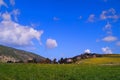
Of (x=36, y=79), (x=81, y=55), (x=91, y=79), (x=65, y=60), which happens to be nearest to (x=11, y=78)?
(x=36, y=79)

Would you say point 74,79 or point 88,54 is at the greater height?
point 88,54

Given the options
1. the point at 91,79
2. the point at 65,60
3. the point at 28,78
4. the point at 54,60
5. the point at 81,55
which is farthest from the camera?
the point at 81,55

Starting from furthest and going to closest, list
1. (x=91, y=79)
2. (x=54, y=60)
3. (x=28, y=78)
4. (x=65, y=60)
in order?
(x=65, y=60), (x=54, y=60), (x=28, y=78), (x=91, y=79)

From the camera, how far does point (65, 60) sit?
128m

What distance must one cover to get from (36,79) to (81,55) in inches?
4037

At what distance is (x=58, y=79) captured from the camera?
4231cm

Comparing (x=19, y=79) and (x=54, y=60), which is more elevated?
(x=54, y=60)

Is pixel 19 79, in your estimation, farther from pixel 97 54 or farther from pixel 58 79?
pixel 97 54

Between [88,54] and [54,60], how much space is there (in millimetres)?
33127

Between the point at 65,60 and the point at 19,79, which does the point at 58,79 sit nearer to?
the point at 19,79

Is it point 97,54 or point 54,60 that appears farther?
point 97,54

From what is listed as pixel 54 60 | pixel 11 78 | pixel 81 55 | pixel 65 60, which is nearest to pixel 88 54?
pixel 81 55

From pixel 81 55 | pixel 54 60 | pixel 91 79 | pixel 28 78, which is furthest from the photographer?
pixel 81 55

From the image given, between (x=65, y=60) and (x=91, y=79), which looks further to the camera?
(x=65, y=60)
